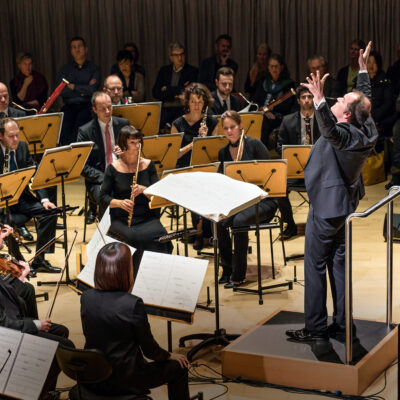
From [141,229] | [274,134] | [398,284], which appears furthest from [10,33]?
[398,284]

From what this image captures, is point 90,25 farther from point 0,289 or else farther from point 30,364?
point 30,364

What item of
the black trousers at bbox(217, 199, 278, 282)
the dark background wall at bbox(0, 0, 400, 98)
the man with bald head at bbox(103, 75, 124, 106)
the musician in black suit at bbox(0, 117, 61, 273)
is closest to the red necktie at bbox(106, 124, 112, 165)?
the man with bald head at bbox(103, 75, 124, 106)

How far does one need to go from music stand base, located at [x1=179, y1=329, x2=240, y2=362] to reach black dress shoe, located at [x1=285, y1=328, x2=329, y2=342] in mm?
396

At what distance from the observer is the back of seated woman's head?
3197 millimetres

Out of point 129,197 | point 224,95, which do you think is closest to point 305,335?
point 129,197

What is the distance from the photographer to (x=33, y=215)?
18.8 ft

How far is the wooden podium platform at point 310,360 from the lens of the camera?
3775 mm

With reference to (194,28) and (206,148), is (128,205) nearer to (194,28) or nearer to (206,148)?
(206,148)

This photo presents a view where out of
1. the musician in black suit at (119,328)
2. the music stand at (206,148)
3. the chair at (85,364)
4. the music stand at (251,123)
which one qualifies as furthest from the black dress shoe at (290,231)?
the chair at (85,364)

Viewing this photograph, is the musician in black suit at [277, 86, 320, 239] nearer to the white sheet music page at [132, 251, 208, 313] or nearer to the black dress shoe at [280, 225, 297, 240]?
the black dress shoe at [280, 225, 297, 240]

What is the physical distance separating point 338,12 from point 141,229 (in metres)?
5.78

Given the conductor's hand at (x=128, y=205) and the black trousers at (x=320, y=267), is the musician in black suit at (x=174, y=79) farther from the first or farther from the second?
the black trousers at (x=320, y=267)

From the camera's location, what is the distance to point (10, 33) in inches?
428

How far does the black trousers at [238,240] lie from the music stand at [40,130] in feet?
5.76
